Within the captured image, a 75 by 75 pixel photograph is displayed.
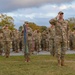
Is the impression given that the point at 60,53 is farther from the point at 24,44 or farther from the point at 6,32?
the point at 6,32

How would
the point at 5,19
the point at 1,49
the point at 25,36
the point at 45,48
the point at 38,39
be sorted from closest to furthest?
the point at 25,36 → the point at 1,49 → the point at 38,39 → the point at 45,48 → the point at 5,19

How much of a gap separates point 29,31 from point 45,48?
1808cm

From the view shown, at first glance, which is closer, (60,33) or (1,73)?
(1,73)

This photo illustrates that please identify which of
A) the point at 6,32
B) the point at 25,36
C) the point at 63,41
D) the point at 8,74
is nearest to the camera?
the point at 8,74

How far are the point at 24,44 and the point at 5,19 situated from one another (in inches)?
2223

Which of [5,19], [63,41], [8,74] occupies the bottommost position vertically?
[8,74]

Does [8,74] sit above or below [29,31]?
below

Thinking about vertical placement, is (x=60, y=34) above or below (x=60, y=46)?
above

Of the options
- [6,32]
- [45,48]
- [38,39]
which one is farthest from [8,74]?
[45,48]

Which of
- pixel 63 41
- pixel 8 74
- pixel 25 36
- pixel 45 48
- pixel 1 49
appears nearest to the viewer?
pixel 8 74

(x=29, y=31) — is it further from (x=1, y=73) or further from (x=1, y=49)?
(x=1, y=49)

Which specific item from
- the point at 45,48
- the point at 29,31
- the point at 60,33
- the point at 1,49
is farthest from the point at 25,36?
the point at 45,48

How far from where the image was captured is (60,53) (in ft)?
47.9

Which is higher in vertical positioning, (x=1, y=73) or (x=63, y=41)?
(x=63, y=41)
